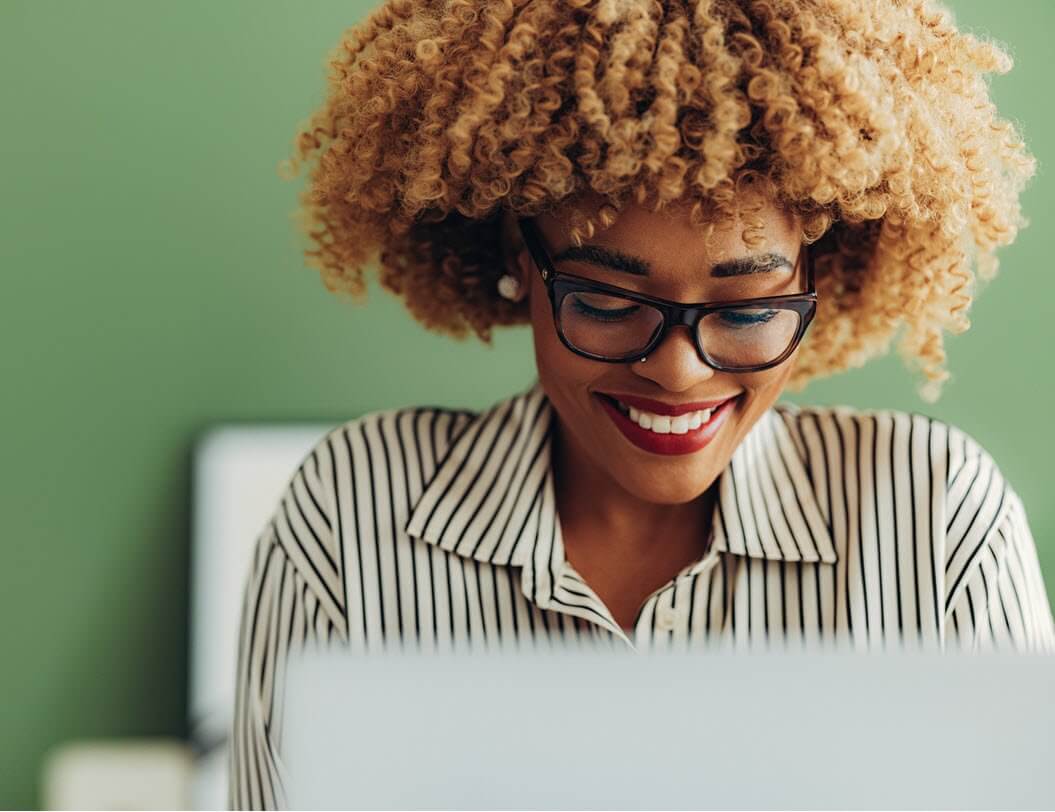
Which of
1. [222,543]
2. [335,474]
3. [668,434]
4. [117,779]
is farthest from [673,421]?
[117,779]

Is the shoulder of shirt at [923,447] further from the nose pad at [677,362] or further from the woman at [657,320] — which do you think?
the nose pad at [677,362]

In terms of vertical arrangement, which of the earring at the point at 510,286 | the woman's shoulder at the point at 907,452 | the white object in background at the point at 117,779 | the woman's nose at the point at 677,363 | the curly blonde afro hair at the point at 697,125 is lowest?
the white object in background at the point at 117,779

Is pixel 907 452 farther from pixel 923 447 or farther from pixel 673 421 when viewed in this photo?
pixel 673 421

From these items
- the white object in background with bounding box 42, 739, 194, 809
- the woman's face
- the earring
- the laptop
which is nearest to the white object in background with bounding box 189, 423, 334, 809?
the white object in background with bounding box 42, 739, 194, 809

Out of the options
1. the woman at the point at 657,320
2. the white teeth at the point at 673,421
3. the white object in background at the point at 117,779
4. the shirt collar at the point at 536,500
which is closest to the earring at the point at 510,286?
the woman at the point at 657,320

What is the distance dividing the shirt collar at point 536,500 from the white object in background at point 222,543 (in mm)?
540

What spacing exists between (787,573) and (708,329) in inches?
10.8

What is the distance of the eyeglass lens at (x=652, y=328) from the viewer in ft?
3.18

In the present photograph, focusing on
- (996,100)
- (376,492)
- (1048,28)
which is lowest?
(376,492)

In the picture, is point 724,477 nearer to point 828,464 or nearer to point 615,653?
point 828,464

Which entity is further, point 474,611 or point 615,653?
point 474,611

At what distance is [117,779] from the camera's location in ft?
5.51

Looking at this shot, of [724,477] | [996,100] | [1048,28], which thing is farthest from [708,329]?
[1048,28]

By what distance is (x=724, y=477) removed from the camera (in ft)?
3.74
